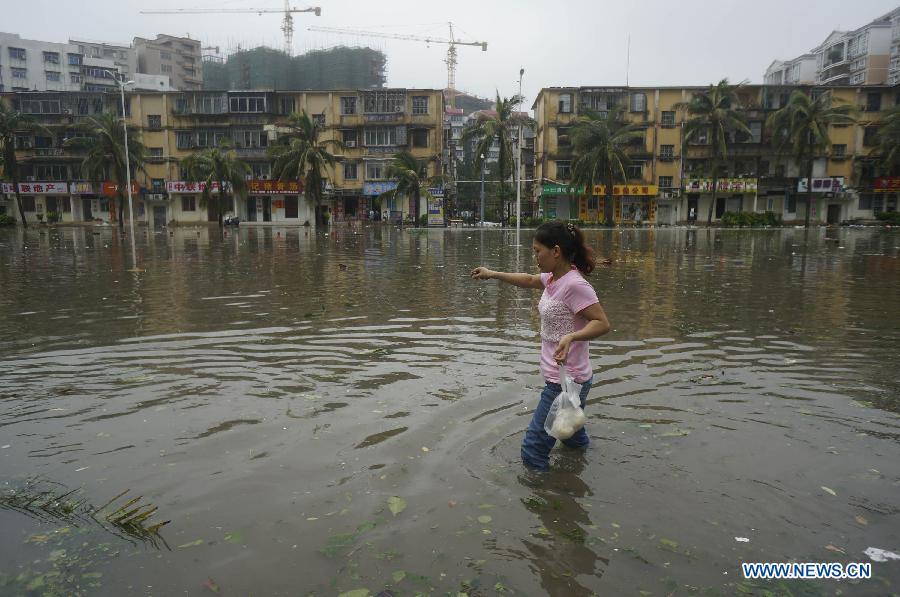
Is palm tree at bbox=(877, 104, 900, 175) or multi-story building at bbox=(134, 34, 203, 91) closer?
palm tree at bbox=(877, 104, 900, 175)

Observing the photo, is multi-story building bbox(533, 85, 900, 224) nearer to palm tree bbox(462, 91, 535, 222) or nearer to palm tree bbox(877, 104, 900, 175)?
palm tree bbox(877, 104, 900, 175)

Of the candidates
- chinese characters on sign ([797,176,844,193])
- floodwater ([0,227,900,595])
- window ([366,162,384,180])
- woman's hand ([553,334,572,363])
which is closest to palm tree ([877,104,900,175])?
chinese characters on sign ([797,176,844,193])

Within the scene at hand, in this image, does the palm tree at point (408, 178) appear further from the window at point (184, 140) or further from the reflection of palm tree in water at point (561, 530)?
the reflection of palm tree in water at point (561, 530)

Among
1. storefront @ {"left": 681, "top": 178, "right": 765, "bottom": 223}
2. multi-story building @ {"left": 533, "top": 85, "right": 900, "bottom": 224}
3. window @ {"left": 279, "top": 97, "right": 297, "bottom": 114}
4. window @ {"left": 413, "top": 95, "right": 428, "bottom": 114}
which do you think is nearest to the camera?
storefront @ {"left": 681, "top": 178, "right": 765, "bottom": 223}


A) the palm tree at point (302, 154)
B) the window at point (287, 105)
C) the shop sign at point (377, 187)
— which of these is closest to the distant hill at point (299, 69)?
the window at point (287, 105)

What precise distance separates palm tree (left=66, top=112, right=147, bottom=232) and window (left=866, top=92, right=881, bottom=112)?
6528 centimetres

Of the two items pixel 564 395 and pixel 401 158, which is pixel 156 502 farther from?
pixel 401 158

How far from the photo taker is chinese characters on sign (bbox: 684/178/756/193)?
58219 millimetres

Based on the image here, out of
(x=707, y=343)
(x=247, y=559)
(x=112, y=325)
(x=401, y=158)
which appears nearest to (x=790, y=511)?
(x=247, y=559)

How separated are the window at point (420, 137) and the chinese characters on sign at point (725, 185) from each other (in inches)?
959

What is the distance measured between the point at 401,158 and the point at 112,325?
44.8 m

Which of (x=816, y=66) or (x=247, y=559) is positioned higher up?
(x=816, y=66)

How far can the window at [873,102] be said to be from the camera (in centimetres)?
5878

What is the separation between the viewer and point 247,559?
3.16m
